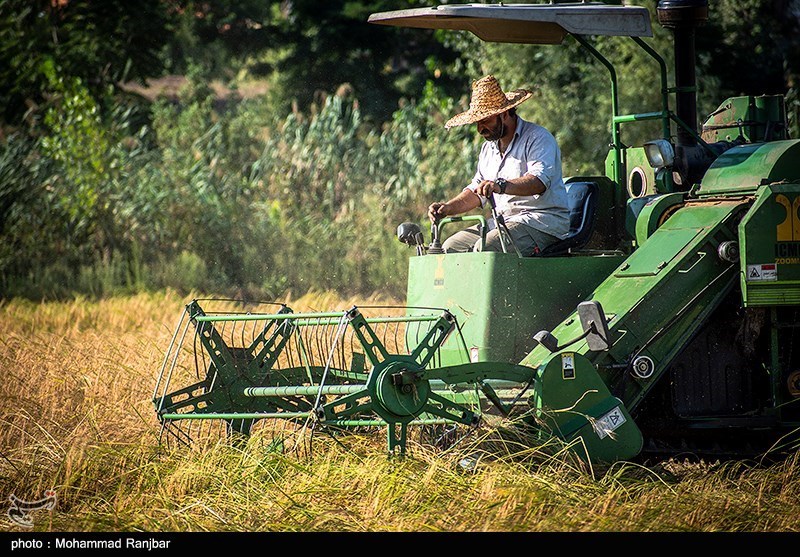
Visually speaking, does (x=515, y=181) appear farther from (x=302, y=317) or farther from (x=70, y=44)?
(x=70, y=44)

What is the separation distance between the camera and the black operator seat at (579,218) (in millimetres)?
7871

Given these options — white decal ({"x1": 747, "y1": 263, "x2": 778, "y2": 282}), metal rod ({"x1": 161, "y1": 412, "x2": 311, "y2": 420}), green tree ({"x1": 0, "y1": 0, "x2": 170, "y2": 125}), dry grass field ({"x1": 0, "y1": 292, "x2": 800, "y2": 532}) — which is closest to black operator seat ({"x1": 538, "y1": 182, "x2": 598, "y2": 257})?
white decal ({"x1": 747, "y1": 263, "x2": 778, "y2": 282})

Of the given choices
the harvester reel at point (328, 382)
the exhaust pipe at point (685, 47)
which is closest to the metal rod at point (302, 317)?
the harvester reel at point (328, 382)

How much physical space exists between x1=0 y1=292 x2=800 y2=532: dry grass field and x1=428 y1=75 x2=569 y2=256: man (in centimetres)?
142

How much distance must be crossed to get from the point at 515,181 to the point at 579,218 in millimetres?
662

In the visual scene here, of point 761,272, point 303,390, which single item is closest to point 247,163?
point 303,390

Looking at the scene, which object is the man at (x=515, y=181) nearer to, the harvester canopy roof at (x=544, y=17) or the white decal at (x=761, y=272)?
the harvester canopy roof at (x=544, y=17)

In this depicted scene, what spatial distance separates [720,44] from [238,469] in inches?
618

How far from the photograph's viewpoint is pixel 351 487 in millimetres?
6195

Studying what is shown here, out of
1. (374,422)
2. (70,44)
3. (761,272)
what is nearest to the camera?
(374,422)

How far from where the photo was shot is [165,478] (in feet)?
21.7

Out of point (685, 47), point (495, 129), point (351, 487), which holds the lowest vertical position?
point (351, 487)

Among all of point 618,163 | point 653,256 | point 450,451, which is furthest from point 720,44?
point 450,451
